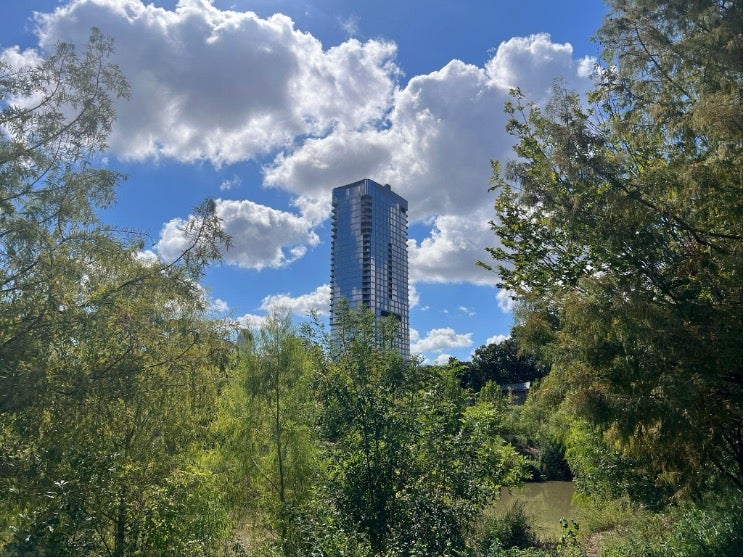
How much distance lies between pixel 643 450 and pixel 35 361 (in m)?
7.77

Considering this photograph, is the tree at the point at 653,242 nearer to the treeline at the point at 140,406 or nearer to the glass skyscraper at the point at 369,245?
the treeline at the point at 140,406

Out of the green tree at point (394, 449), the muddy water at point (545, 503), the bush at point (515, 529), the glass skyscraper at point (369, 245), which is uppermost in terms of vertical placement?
the glass skyscraper at point (369, 245)

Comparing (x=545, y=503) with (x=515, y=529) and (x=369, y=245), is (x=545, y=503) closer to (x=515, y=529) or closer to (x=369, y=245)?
(x=515, y=529)

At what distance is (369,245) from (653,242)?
110 metres

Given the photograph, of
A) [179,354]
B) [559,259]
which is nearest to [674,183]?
[559,259]

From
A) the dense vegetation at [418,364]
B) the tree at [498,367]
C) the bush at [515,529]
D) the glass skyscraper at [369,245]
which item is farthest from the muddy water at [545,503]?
the glass skyscraper at [369,245]

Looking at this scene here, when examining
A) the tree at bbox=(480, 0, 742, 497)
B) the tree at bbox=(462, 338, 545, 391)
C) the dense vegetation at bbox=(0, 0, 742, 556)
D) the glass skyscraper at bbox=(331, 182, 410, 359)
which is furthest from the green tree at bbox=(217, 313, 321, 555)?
the glass skyscraper at bbox=(331, 182, 410, 359)

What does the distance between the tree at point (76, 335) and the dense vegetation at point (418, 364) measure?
26mm

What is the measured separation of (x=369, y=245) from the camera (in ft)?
382

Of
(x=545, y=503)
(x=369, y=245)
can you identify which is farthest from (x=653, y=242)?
(x=369, y=245)

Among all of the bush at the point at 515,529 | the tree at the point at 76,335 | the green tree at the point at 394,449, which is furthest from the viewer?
the bush at the point at 515,529

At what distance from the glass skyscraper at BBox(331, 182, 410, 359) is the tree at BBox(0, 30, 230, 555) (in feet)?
341

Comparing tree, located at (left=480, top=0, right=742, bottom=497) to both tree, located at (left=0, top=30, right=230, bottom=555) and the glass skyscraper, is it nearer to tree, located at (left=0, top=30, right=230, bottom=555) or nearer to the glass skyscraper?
tree, located at (left=0, top=30, right=230, bottom=555)

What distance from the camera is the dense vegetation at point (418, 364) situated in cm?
579
